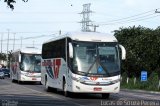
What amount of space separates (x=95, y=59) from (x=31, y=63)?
21.3 metres

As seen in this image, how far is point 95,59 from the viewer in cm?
2616

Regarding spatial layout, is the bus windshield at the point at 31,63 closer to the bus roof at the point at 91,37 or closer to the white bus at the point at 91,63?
the white bus at the point at 91,63

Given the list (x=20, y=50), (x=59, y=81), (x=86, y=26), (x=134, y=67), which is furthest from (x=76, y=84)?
(x=86, y=26)

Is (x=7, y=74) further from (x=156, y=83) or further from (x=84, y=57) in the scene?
(x=84, y=57)

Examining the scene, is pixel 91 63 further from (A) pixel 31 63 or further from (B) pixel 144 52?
(B) pixel 144 52

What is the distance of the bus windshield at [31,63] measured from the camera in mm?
46594

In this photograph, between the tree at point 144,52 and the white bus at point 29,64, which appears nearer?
the white bus at point 29,64

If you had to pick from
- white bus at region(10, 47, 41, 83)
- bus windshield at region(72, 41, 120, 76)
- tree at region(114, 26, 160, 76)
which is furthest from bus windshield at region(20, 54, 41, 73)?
bus windshield at region(72, 41, 120, 76)

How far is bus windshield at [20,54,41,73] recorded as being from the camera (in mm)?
46594

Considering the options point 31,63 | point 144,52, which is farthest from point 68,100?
point 144,52

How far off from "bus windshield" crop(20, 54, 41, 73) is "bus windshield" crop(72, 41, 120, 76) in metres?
20.4

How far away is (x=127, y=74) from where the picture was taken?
62.2 metres

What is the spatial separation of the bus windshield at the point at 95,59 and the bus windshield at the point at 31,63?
20.4 m

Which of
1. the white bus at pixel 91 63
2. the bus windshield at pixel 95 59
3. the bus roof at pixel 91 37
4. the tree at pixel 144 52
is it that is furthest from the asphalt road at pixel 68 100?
the tree at pixel 144 52
